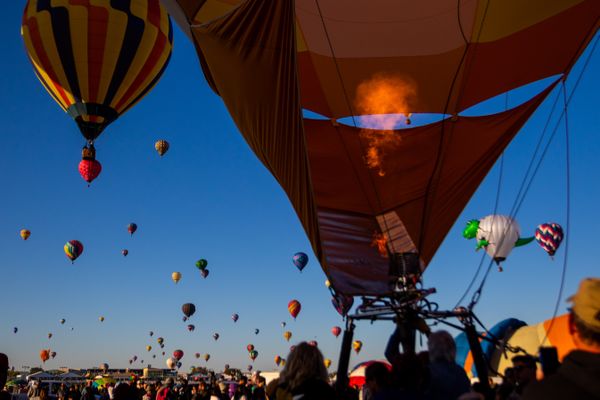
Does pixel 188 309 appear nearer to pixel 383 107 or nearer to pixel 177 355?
pixel 177 355

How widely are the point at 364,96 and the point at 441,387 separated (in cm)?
450

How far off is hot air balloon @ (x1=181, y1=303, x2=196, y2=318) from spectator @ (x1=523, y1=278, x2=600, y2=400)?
4193cm

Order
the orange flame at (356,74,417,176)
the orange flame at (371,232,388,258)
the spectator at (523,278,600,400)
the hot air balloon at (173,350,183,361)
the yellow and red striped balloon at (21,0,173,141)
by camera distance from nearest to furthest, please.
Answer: the spectator at (523,278,600,400), the orange flame at (371,232,388,258), the orange flame at (356,74,417,176), the yellow and red striped balloon at (21,0,173,141), the hot air balloon at (173,350,183,361)

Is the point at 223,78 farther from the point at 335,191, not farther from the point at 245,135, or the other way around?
the point at 335,191

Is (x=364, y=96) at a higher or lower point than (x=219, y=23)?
higher

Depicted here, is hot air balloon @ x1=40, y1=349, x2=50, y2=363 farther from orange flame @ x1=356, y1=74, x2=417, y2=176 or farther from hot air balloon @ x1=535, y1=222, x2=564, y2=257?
orange flame @ x1=356, y1=74, x2=417, y2=176

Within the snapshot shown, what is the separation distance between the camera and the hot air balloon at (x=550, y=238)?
22234 mm

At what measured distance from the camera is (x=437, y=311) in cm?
360

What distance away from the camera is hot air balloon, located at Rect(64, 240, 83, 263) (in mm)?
30047

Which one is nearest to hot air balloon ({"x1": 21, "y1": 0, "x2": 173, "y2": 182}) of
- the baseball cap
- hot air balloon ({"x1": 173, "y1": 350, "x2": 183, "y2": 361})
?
the baseball cap

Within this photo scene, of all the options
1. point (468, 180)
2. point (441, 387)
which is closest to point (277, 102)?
point (441, 387)

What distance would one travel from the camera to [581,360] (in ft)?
4.30

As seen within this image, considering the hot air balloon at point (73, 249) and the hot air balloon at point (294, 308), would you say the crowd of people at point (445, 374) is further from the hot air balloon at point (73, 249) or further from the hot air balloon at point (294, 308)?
the hot air balloon at point (294, 308)

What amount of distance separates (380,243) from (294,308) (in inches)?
1202
